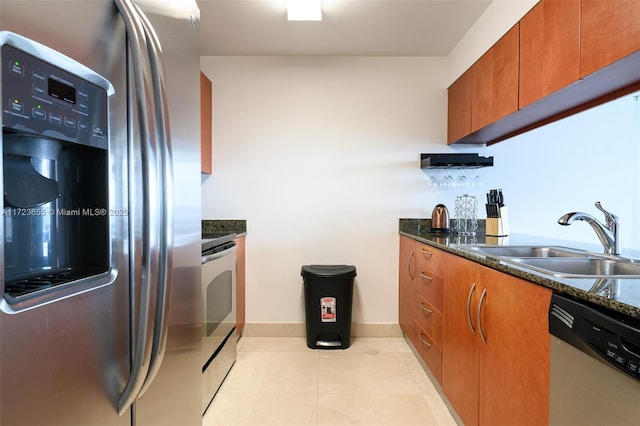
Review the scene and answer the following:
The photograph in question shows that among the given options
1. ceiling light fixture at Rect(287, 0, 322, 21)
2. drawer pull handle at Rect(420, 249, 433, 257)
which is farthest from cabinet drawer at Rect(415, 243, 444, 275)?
ceiling light fixture at Rect(287, 0, 322, 21)

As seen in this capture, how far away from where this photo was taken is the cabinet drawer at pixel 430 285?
6.39ft

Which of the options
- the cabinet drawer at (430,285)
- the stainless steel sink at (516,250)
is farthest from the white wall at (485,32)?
the cabinet drawer at (430,285)

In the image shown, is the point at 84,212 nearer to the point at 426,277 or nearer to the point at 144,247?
the point at 144,247

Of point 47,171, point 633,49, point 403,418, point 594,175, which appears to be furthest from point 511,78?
point 47,171

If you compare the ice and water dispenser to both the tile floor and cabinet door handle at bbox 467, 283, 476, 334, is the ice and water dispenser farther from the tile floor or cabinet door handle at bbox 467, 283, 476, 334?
the tile floor

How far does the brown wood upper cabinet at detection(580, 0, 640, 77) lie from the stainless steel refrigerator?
1440 millimetres

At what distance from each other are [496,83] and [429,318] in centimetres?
148

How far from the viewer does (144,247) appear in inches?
27.0

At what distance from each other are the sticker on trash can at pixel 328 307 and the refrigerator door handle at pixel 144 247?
2067 mm

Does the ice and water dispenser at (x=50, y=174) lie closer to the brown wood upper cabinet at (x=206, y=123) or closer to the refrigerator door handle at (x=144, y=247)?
the refrigerator door handle at (x=144, y=247)

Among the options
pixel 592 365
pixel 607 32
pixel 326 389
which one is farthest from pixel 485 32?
pixel 326 389

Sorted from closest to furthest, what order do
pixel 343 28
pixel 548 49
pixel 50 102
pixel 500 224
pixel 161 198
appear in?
pixel 50 102 < pixel 161 198 < pixel 548 49 < pixel 500 224 < pixel 343 28

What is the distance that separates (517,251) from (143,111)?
6.07 ft

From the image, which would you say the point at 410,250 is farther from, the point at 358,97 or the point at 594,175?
the point at 594,175
